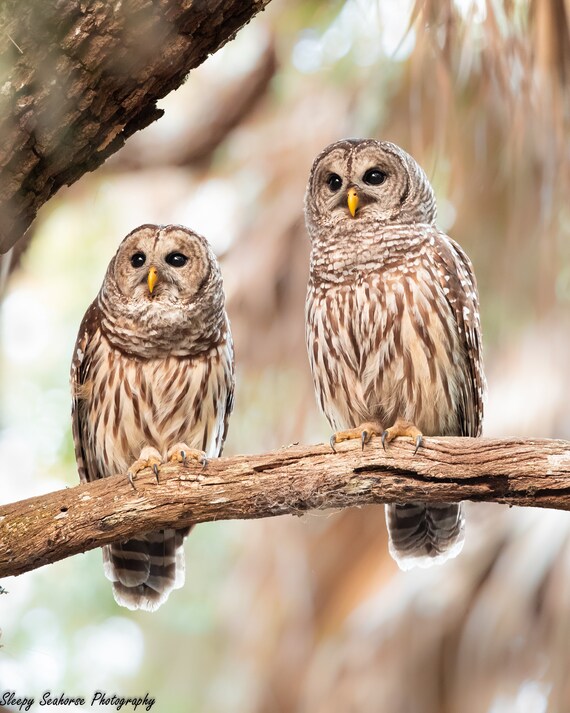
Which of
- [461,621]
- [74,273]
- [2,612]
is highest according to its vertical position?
[74,273]

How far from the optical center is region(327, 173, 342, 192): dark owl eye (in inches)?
166

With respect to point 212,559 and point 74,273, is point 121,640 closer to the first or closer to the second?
point 212,559

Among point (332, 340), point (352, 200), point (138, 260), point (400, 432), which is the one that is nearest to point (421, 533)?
point (400, 432)

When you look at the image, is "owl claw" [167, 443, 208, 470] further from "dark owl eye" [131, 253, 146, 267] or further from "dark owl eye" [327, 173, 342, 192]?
"dark owl eye" [327, 173, 342, 192]

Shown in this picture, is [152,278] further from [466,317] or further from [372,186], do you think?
[466,317]

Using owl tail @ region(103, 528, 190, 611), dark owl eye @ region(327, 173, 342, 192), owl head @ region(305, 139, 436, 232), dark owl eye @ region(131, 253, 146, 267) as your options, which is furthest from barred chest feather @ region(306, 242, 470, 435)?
owl tail @ region(103, 528, 190, 611)

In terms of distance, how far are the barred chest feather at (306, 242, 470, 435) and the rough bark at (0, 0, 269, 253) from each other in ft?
4.37

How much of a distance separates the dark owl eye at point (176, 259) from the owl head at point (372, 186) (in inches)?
22.8

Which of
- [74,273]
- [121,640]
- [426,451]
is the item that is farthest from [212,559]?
[426,451]

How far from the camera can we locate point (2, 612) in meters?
7.46

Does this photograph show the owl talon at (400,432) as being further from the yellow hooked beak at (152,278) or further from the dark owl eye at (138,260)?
the dark owl eye at (138,260)

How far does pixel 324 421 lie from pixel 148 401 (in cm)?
164

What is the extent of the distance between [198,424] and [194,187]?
2952 millimetres

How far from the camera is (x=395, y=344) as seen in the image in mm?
3955
